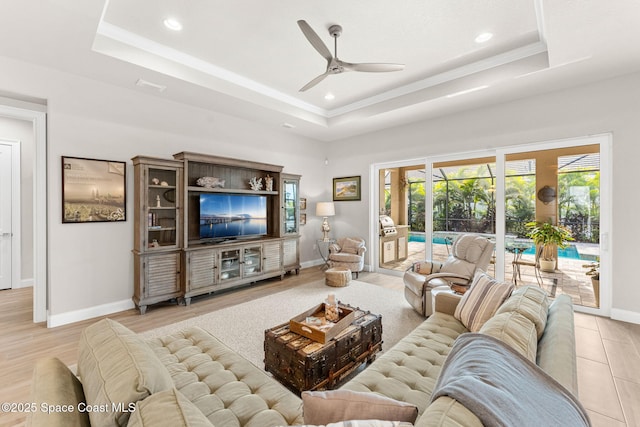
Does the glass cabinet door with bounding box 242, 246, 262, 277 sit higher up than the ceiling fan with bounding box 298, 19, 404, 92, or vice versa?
the ceiling fan with bounding box 298, 19, 404, 92

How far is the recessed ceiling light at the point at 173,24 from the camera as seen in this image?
2691mm

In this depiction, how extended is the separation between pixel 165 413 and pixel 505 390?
37.8 inches

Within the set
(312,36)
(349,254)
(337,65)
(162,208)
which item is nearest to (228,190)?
(162,208)

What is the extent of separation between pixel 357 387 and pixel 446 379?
0.65 m

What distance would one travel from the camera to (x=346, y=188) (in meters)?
6.25

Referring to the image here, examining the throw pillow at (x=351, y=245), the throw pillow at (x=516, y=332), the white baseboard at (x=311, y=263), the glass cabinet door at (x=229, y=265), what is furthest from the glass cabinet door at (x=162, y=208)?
the throw pillow at (x=516, y=332)

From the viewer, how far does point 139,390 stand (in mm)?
830

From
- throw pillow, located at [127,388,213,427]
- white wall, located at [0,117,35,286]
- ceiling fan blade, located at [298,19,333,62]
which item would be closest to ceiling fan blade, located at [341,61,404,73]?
ceiling fan blade, located at [298,19,333,62]

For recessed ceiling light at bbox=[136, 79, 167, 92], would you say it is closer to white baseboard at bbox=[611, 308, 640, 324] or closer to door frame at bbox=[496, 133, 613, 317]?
door frame at bbox=[496, 133, 613, 317]

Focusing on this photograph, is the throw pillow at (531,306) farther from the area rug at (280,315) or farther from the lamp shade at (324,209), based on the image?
the lamp shade at (324,209)

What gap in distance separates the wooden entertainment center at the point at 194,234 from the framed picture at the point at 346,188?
1.52 metres

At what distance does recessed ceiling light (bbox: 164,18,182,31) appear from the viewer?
2.69m

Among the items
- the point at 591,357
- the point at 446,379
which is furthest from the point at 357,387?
the point at 591,357

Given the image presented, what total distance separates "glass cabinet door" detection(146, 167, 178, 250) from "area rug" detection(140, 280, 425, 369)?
126 centimetres
